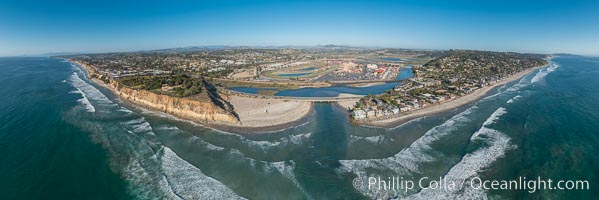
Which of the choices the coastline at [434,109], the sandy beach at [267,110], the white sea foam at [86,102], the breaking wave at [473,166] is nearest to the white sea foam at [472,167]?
the breaking wave at [473,166]

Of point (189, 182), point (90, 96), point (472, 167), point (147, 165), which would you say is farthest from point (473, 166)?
point (90, 96)

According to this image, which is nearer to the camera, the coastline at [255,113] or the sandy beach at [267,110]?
the coastline at [255,113]

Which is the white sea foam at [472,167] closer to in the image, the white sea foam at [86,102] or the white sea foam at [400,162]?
the white sea foam at [400,162]

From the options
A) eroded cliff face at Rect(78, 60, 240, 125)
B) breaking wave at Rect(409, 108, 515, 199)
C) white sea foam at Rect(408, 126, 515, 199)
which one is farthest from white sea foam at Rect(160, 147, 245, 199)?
breaking wave at Rect(409, 108, 515, 199)

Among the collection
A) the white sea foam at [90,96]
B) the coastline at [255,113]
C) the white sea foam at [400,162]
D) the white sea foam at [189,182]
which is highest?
the white sea foam at [90,96]

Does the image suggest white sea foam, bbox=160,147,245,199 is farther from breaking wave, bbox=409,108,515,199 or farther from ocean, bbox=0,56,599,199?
breaking wave, bbox=409,108,515,199

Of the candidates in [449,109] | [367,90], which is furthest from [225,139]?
[367,90]

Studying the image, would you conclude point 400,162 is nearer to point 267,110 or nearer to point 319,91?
point 267,110

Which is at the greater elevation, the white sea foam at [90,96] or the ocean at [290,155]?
the white sea foam at [90,96]
